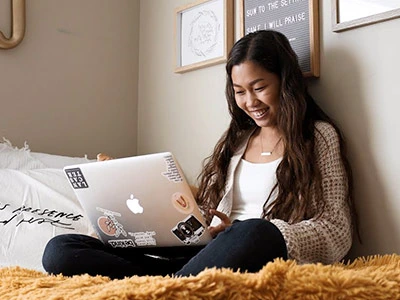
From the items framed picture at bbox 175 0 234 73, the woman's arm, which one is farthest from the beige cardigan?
framed picture at bbox 175 0 234 73

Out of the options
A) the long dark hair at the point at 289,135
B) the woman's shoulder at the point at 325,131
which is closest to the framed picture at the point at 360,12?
the long dark hair at the point at 289,135

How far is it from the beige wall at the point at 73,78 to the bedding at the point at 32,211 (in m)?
0.25

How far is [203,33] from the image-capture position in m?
1.98

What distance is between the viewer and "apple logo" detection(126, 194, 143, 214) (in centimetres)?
124

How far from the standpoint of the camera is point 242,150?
65.7 inches

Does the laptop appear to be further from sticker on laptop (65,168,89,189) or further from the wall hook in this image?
the wall hook

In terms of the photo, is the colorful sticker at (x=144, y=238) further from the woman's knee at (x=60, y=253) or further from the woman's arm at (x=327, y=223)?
the woman's arm at (x=327, y=223)

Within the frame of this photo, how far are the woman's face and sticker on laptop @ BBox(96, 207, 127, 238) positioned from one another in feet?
1.58

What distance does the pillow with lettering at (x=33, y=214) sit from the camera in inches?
61.7

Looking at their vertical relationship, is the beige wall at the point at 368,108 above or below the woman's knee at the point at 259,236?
above

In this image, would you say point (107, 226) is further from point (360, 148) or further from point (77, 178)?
point (360, 148)

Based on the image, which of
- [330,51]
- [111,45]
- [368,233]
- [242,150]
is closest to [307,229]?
[368,233]

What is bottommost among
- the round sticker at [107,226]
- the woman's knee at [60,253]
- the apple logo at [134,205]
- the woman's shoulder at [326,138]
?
the woman's knee at [60,253]

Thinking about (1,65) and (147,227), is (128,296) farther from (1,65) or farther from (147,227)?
(1,65)
